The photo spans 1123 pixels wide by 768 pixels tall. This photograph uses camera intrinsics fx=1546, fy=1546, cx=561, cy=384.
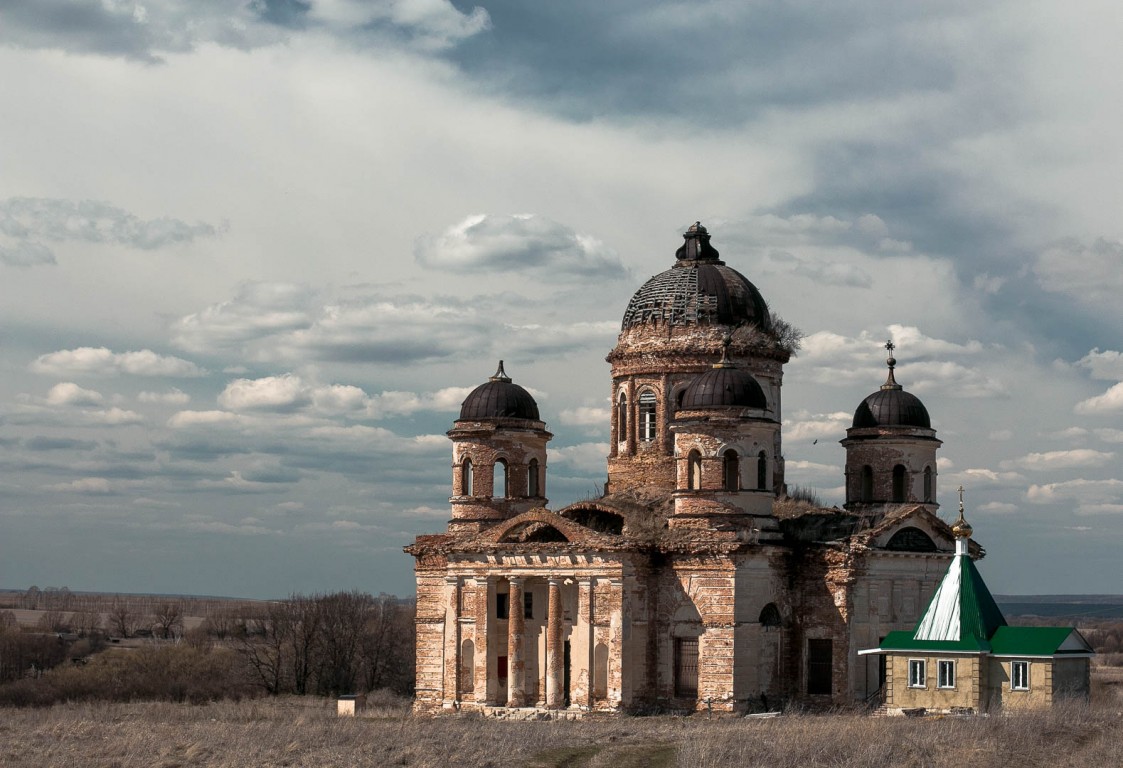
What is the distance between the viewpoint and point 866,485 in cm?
3750

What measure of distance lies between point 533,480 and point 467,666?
17.8 ft

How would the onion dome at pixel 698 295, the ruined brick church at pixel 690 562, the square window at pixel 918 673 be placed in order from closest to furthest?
the square window at pixel 918 673 < the ruined brick church at pixel 690 562 < the onion dome at pixel 698 295

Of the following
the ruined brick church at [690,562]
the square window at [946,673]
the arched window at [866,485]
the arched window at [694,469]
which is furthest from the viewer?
the arched window at [866,485]

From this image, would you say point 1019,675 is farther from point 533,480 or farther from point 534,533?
point 533,480

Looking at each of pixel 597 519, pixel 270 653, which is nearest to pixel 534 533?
pixel 597 519

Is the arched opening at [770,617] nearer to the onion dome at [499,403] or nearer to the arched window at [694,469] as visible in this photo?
the arched window at [694,469]

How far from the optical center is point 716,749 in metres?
25.4

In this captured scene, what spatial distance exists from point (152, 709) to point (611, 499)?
43.9 feet

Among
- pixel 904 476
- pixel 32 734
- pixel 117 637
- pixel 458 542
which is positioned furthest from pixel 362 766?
pixel 117 637

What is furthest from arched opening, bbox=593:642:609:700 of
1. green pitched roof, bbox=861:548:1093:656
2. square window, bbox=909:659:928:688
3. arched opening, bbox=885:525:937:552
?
arched opening, bbox=885:525:937:552

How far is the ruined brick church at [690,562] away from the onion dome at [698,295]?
0.11 m

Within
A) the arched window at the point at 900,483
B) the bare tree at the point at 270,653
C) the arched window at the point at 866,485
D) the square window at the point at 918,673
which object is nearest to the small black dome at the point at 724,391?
the arched window at the point at 866,485

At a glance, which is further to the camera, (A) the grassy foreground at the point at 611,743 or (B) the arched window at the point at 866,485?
(B) the arched window at the point at 866,485

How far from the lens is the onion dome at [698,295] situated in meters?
38.5
